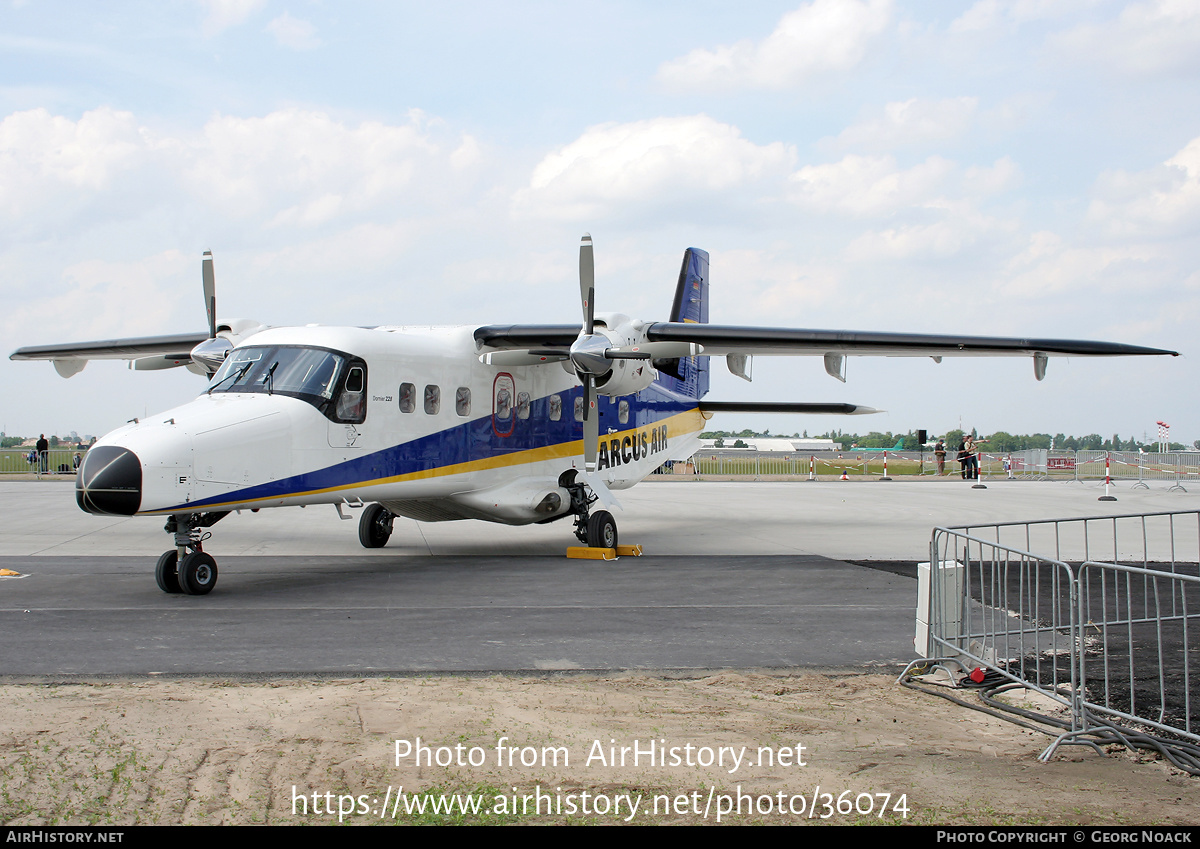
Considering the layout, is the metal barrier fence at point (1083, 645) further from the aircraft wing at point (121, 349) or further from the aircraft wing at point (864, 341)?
the aircraft wing at point (121, 349)

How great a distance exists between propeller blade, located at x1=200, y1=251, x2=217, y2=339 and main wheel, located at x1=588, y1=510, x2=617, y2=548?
6017mm

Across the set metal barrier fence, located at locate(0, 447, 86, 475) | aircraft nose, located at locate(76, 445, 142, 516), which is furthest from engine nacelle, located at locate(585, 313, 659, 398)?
metal barrier fence, located at locate(0, 447, 86, 475)

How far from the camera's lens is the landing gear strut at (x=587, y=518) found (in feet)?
43.6

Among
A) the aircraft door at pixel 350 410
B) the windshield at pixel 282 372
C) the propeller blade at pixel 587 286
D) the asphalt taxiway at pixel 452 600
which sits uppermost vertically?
the propeller blade at pixel 587 286

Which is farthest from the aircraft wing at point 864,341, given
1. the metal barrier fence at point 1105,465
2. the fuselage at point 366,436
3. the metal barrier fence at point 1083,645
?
the metal barrier fence at point 1105,465

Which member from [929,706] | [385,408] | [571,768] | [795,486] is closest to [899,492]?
[795,486]

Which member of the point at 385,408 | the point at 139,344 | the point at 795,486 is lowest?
the point at 795,486

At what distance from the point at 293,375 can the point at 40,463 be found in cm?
2946

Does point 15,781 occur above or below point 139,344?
below

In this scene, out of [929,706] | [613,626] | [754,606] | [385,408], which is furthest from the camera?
[385,408]

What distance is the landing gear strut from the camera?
13.3 metres

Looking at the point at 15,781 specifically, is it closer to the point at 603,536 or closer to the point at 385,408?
the point at 385,408
